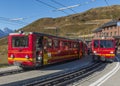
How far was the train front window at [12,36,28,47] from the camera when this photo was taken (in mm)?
24373

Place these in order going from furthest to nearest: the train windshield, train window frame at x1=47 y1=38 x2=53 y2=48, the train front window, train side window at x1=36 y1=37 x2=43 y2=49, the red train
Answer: the train windshield < train window frame at x1=47 y1=38 x2=53 y2=48 < train side window at x1=36 y1=37 x2=43 y2=49 < the train front window < the red train

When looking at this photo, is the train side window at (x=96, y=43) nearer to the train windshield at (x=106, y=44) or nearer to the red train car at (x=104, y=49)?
the red train car at (x=104, y=49)

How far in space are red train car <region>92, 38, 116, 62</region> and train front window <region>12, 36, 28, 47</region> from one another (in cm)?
1284

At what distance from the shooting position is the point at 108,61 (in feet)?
121

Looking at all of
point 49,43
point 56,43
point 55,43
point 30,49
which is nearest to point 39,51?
point 30,49

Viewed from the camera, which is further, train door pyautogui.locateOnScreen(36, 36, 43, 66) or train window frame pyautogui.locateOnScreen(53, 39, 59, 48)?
train window frame pyautogui.locateOnScreen(53, 39, 59, 48)

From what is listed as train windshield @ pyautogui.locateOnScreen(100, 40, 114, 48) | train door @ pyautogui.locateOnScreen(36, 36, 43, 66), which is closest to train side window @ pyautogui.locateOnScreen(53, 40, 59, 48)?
train door @ pyautogui.locateOnScreen(36, 36, 43, 66)

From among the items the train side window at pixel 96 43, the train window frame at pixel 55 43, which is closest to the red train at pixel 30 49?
the train window frame at pixel 55 43

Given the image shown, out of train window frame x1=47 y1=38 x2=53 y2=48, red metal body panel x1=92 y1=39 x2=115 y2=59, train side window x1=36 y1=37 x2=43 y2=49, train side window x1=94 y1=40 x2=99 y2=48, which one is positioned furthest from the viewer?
train side window x1=94 y1=40 x2=99 y2=48

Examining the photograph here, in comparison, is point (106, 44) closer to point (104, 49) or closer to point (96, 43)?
point (104, 49)

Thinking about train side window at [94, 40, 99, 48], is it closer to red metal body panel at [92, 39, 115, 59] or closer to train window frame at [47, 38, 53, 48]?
red metal body panel at [92, 39, 115, 59]

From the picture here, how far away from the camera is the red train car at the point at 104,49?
3450cm

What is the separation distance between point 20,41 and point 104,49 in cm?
1309

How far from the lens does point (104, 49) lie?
115 feet
